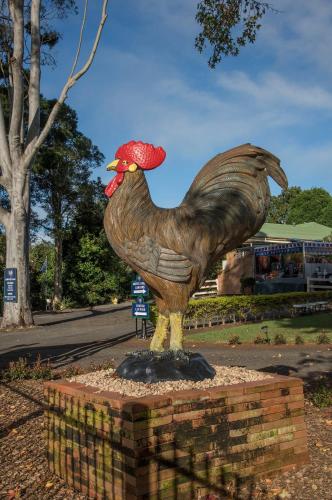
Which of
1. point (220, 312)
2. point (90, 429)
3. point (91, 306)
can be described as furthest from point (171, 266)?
point (91, 306)

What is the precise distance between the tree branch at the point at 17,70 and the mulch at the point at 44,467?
46.2 feet

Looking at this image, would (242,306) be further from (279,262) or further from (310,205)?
(310,205)

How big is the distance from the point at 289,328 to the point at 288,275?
14651mm

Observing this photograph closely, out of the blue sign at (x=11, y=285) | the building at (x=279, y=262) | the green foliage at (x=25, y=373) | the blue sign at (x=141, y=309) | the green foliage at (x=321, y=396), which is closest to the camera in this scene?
the green foliage at (x=321, y=396)

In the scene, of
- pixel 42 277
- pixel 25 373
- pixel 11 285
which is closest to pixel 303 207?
pixel 42 277

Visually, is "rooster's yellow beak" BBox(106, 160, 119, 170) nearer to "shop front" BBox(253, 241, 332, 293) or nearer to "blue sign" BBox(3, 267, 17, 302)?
"blue sign" BBox(3, 267, 17, 302)

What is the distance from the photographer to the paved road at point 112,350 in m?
11.0

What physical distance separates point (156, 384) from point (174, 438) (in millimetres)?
718

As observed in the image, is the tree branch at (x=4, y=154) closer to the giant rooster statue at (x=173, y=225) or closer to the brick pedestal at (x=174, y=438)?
the giant rooster statue at (x=173, y=225)

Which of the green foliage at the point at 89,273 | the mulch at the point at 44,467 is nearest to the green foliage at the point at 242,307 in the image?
the mulch at the point at 44,467

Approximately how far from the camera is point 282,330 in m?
16.5

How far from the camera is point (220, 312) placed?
19.2 m

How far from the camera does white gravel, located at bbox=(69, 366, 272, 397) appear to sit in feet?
15.2

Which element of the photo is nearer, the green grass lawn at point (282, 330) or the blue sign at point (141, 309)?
the blue sign at point (141, 309)
